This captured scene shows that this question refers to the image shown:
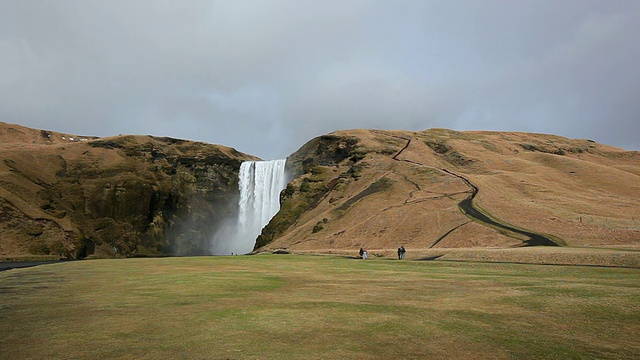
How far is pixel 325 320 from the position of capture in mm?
14875

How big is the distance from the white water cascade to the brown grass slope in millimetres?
6878

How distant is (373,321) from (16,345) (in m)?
10.9

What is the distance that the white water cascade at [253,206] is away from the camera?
115 m

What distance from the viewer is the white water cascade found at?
11538 centimetres

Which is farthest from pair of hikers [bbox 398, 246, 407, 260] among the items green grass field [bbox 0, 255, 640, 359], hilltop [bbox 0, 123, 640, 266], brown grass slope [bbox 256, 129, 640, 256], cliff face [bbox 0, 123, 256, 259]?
A: cliff face [bbox 0, 123, 256, 259]

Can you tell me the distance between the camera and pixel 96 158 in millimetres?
120375

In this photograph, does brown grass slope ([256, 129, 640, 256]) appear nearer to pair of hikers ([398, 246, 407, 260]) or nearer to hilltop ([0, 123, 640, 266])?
hilltop ([0, 123, 640, 266])

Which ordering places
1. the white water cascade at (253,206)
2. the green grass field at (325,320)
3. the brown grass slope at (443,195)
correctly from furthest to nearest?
the white water cascade at (253,206), the brown grass slope at (443,195), the green grass field at (325,320)

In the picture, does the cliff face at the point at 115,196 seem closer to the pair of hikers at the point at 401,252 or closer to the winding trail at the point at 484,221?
the winding trail at the point at 484,221

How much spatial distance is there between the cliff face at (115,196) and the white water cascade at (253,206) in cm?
422

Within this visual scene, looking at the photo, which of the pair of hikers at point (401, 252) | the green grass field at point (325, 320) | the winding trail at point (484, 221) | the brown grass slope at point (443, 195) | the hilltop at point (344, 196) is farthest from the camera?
the hilltop at point (344, 196)

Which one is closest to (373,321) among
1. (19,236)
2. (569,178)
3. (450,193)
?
(450,193)

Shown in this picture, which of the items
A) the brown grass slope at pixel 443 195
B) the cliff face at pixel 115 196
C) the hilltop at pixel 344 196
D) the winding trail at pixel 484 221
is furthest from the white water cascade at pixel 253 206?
the winding trail at pixel 484 221

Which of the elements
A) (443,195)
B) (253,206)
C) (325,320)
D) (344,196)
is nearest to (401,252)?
(325,320)
